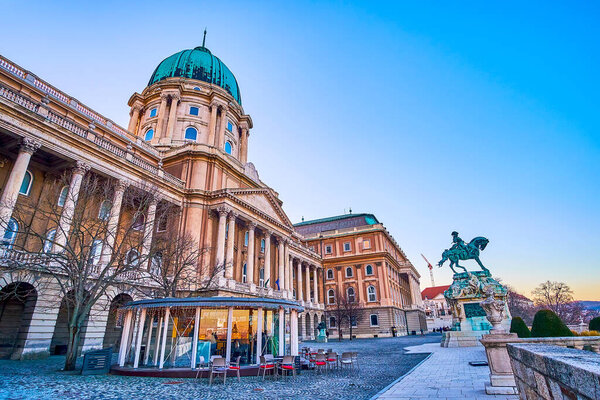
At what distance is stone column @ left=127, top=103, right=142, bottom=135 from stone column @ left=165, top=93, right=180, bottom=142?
5.91 meters

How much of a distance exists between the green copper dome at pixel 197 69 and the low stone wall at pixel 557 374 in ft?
161

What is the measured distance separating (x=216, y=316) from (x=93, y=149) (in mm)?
16966

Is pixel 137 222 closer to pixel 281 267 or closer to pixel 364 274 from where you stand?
pixel 281 267

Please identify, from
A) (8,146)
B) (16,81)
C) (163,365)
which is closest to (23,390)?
(163,365)

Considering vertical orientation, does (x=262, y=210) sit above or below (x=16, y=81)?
below

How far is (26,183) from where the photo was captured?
22406 mm

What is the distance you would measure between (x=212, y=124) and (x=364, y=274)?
35694mm

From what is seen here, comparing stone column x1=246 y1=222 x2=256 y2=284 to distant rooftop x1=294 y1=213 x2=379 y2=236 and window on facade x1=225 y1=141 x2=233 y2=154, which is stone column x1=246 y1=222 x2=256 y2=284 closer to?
window on facade x1=225 y1=141 x2=233 y2=154

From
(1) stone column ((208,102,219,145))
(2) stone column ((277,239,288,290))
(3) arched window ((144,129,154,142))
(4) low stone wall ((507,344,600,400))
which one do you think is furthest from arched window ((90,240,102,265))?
(3) arched window ((144,129,154,142))

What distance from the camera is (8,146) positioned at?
20.7 m

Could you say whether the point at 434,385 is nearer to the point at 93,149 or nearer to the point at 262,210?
the point at 93,149

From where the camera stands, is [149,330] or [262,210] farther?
[262,210]

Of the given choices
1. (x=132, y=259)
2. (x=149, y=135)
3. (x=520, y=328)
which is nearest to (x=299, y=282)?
(x=149, y=135)

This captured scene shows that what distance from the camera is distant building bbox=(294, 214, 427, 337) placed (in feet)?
178
